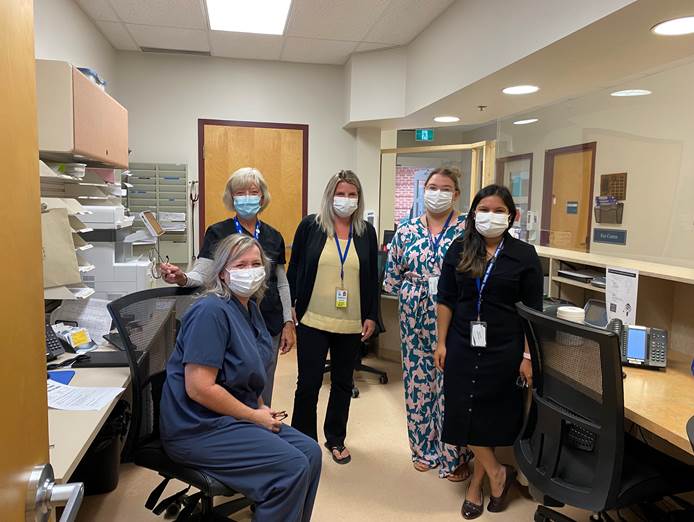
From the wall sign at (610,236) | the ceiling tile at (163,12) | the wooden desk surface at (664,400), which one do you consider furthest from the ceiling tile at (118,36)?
the wooden desk surface at (664,400)

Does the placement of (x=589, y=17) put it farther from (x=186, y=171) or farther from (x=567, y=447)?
(x=186, y=171)

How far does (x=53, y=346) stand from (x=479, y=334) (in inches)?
66.4

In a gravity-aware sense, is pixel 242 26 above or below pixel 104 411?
above

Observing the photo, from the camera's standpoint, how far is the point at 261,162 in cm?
468

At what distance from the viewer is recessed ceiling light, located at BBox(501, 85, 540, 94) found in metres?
3.06

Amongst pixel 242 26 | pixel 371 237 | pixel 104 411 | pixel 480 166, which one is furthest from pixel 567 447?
pixel 242 26

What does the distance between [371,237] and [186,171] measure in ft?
8.40

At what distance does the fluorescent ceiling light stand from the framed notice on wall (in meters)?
2.51

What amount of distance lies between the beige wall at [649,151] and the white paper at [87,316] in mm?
2967

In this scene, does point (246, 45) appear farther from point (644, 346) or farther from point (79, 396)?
point (644, 346)

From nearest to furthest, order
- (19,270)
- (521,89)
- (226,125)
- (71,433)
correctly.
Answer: (19,270) < (71,433) < (521,89) < (226,125)

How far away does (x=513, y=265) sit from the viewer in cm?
195

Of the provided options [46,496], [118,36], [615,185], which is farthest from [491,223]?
[118,36]

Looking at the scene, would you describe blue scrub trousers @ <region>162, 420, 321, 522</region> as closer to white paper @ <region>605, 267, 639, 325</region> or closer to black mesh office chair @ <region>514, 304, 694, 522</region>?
black mesh office chair @ <region>514, 304, 694, 522</region>
